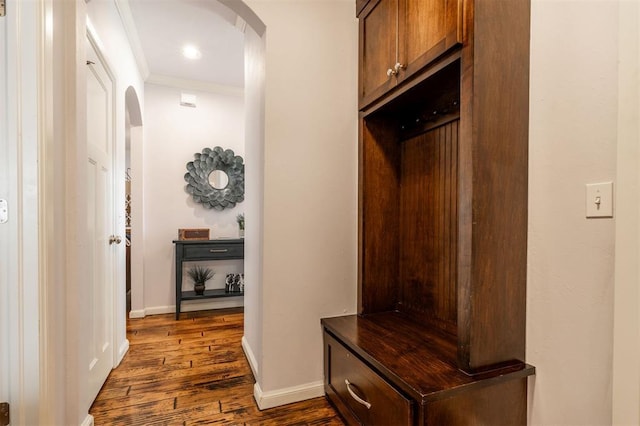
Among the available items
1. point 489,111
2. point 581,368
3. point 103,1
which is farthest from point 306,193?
point 103,1

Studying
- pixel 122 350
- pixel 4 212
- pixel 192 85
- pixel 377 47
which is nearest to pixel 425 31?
pixel 377 47

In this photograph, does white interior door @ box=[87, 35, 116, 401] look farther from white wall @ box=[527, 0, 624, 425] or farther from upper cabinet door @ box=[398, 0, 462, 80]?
white wall @ box=[527, 0, 624, 425]

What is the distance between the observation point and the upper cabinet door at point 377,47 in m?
1.61

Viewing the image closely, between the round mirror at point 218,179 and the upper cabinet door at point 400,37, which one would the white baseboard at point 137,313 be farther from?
the upper cabinet door at point 400,37

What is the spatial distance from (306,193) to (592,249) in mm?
1306

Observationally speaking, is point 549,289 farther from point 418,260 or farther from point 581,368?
point 418,260

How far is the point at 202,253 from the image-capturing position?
3.42m

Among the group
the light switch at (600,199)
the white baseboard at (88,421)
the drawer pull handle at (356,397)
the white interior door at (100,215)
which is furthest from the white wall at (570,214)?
the white interior door at (100,215)

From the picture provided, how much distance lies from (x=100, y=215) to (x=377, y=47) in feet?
6.41

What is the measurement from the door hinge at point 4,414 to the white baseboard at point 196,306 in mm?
2281

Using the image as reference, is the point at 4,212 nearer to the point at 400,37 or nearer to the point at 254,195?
the point at 254,195

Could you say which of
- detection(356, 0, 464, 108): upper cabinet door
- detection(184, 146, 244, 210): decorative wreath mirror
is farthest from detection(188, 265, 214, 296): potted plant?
detection(356, 0, 464, 108): upper cabinet door

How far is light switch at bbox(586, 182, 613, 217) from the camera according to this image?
102 centimetres

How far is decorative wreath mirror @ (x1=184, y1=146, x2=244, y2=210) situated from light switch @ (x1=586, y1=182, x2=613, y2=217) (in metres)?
3.36
